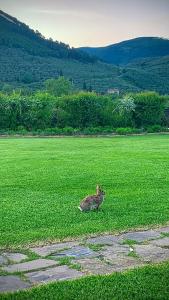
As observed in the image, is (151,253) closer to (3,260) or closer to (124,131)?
(3,260)

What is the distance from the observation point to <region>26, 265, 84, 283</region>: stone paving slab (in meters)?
5.57

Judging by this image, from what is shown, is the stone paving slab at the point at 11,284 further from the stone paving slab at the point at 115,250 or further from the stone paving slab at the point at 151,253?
the stone paving slab at the point at 151,253

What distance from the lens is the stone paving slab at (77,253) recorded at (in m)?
6.46

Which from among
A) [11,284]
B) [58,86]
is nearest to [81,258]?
[11,284]

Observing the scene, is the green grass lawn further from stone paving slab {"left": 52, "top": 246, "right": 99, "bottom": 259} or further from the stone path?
stone paving slab {"left": 52, "top": 246, "right": 99, "bottom": 259}

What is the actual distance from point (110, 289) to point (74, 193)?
593 centimetres

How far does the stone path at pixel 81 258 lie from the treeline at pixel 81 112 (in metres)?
28.9

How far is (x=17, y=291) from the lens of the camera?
5141 millimetres

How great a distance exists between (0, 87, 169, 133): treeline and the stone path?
2886 centimetres

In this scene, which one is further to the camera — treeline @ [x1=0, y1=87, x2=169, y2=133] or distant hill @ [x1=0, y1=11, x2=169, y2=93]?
distant hill @ [x1=0, y1=11, x2=169, y2=93]

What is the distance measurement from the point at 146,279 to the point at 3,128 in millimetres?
31556

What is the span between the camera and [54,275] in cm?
568

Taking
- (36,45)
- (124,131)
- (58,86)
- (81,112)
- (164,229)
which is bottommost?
(164,229)

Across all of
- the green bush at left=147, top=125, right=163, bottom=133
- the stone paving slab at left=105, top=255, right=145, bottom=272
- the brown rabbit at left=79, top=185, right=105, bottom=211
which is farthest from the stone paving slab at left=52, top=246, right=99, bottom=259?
the green bush at left=147, top=125, right=163, bottom=133
